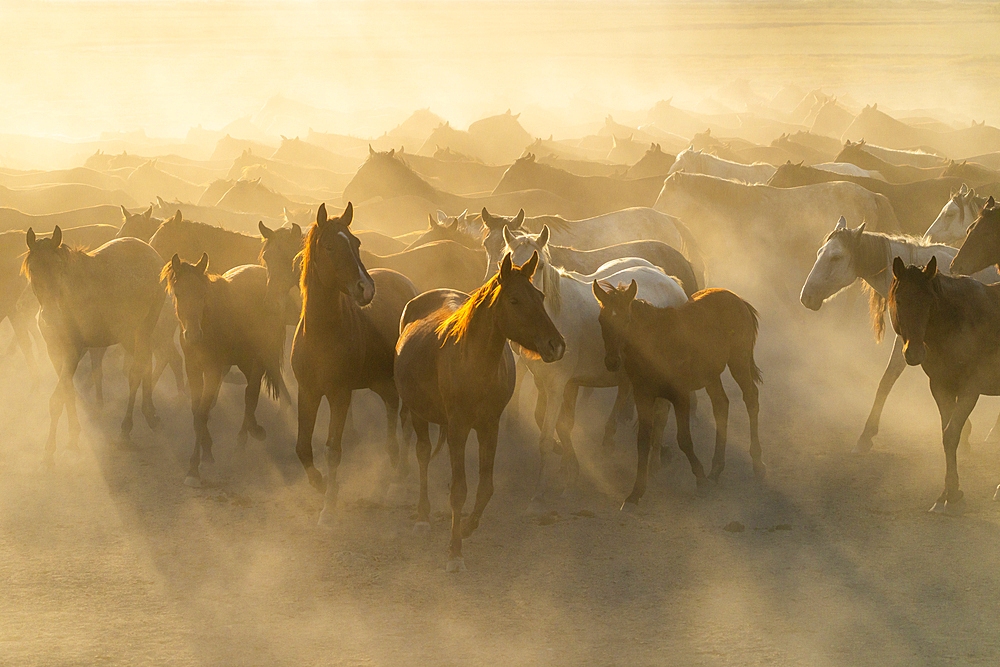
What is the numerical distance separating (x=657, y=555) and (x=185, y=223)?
7401 millimetres

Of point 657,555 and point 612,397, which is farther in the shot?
point 612,397

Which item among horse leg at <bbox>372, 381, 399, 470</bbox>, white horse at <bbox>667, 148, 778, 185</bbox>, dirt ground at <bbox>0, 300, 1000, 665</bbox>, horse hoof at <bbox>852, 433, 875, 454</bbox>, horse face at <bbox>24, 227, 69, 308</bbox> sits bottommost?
dirt ground at <bbox>0, 300, 1000, 665</bbox>

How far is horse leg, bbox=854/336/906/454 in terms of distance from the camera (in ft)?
26.8

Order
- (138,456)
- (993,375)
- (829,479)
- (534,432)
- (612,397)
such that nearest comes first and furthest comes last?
(993,375)
(829,479)
(138,456)
(534,432)
(612,397)

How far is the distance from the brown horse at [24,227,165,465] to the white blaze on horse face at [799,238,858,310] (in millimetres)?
6674

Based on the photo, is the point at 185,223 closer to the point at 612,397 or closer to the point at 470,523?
the point at 612,397

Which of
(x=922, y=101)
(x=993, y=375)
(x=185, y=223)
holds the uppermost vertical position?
(x=922, y=101)

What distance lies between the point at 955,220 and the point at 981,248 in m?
4.88

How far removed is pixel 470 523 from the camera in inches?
247

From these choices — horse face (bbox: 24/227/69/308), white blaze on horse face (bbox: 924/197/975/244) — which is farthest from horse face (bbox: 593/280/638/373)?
white blaze on horse face (bbox: 924/197/975/244)

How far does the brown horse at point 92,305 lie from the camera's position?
27.3 ft

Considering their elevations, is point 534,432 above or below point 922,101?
below

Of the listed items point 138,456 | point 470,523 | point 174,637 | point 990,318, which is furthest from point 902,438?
point 138,456

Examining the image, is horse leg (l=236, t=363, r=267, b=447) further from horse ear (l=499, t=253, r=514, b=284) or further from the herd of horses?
horse ear (l=499, t=253, r=514, b=284)
